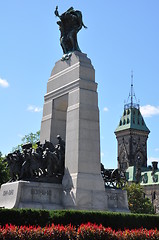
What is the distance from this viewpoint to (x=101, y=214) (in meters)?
17.7

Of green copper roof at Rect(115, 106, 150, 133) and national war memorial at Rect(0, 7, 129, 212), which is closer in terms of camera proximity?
national war memorial at Rect(0, 7, 129, 212)

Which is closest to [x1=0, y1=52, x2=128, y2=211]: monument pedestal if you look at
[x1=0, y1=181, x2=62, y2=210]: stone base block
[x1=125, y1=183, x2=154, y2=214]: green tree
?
[x1=0, y1=181, x2=62, y2=210]: stone base block

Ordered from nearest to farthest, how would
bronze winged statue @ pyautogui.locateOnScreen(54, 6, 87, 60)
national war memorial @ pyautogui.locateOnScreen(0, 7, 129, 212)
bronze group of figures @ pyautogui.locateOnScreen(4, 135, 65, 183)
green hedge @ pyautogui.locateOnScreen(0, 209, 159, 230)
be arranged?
green hedge @ pyautogui.locateOnScreen(0, 209, 159, 230), national war memorial @ pyautogui.locateOnScreen(0, 7, 129, 212), bronze group of figures @ pyautogui.locateOnScreen(4, 135, 65, 183), bronze winged statue @ pyautogui.locateOnScreen(54, 6, 87, 60)

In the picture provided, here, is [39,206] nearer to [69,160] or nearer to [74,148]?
[69,160]

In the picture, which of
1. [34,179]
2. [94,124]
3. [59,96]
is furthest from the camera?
[59,96]

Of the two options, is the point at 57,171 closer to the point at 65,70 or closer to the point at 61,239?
the point at 65,70

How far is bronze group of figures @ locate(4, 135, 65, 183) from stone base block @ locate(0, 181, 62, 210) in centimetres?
68

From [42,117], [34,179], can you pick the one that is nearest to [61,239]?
[34,179]

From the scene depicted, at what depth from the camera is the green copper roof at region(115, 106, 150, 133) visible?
124 metres

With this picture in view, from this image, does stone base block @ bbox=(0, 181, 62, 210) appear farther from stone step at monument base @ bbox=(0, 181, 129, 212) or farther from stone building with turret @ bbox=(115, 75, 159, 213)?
stone building with turret @ bbox=(115, 75, 159, 213)

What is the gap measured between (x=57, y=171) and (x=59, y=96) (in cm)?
542

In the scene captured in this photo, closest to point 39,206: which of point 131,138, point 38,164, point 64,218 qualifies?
point 38,164

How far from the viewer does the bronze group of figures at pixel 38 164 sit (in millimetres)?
22438

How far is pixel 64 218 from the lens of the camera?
16812 millimetres
